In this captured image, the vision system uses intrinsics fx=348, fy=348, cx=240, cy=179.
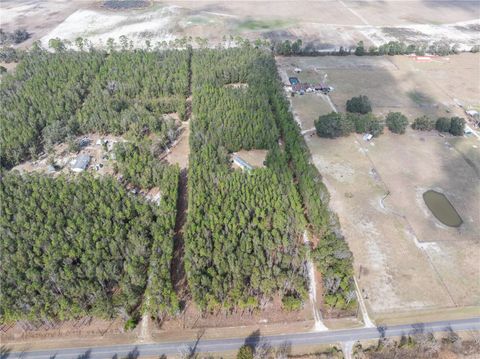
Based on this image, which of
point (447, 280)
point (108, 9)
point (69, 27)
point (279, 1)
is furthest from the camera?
point (279, 1)

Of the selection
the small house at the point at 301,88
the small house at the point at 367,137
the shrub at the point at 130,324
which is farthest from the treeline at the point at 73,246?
the small house at the point at 301,88

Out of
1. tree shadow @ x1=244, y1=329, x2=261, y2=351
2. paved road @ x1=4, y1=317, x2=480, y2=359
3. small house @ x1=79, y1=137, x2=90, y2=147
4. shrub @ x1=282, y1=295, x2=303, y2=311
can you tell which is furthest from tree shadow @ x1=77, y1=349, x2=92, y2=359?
small house @ x1=79, y1=137, x2=90, y2=147

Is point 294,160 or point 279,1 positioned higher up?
point 279,1

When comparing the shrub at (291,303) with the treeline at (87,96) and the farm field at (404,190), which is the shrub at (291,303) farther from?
the treeline at (87,96)

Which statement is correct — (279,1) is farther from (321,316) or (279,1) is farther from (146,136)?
(321,316)

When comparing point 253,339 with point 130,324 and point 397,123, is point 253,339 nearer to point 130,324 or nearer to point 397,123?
point 130,324

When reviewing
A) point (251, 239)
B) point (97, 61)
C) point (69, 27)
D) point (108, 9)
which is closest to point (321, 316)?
point (251, 239)
